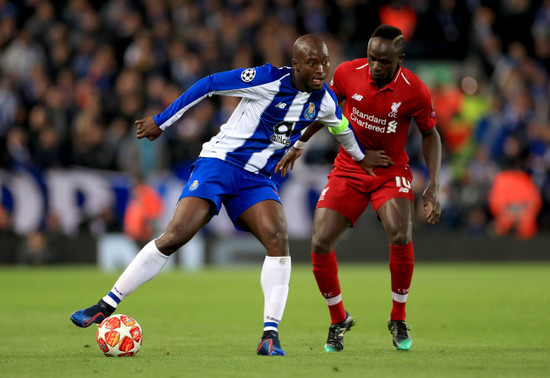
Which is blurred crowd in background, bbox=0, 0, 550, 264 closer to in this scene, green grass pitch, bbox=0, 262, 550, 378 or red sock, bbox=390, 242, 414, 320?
green grass pitch, bbox=0, 262, 550, 378

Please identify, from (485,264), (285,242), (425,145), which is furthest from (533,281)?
(285,242)

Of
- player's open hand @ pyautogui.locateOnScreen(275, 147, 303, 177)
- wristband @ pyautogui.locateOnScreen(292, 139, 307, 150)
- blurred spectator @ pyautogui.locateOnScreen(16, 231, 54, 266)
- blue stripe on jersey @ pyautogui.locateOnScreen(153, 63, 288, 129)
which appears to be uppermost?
blue stripe on jersey @ pyautogui.locateOnScreen(153, 63, 288, 129)

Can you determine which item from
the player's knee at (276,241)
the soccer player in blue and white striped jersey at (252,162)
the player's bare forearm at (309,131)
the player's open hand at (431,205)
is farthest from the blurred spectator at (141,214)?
the player's knee at (276,241)

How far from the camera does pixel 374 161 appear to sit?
24.2 ft

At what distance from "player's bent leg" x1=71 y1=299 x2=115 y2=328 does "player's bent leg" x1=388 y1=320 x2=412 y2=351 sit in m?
2.17

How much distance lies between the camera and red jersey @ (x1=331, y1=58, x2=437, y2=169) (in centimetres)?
731

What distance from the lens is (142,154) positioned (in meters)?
17.5

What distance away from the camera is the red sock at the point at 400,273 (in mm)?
7199

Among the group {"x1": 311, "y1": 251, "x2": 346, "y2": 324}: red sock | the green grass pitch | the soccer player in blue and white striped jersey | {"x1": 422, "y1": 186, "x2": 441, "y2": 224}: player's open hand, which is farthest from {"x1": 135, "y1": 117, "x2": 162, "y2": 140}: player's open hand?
{"x1": 422, "y1": 186, "x2": 441, "y2": 224}: player's open hand

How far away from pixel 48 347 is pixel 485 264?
12.5 m

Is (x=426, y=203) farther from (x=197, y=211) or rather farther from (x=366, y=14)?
(x=366, y=14)

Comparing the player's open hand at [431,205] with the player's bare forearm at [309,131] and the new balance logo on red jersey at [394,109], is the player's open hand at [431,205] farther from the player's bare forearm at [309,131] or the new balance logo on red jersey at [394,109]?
the player's bare forearm at [309,131]

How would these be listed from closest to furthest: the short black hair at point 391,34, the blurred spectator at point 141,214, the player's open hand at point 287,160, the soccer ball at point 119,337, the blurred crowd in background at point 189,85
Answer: the soccer ball at point 119,337
the short black hair at point 391,34
the player's open hand at point 287,160
the blurred spectator at point 141,214
the blurred crowd in background at point 189,85

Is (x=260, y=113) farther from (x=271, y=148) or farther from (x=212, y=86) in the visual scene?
(x=212, y=86)
